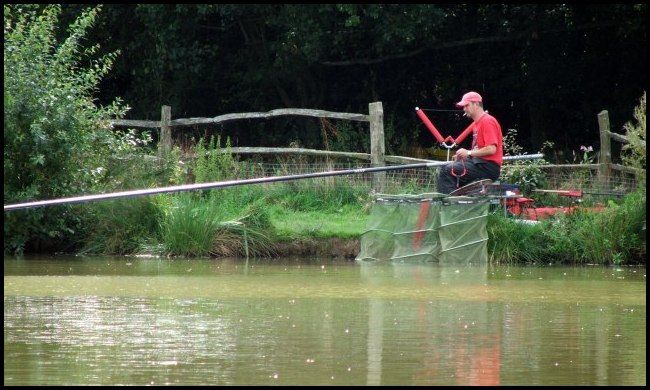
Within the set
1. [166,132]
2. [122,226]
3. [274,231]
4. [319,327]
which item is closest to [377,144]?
[166,132]

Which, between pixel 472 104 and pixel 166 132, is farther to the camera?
pixel 166 132

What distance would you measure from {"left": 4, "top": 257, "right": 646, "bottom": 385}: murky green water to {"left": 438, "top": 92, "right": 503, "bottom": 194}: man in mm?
1914

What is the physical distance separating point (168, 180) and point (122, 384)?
449 inches

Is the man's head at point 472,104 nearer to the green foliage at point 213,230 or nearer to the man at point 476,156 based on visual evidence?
the man at point 476,156

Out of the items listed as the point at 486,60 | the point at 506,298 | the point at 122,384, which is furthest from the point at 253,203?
the point at 486,60

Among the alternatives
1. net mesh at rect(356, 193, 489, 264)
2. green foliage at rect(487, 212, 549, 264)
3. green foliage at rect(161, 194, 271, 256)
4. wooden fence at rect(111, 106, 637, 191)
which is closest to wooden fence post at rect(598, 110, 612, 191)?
wooden fence at rect(111, 106, 637, 191)

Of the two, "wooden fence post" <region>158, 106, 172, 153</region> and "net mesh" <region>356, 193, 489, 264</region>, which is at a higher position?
"wooden fence post" <region>158, 106, 172, 153</region>

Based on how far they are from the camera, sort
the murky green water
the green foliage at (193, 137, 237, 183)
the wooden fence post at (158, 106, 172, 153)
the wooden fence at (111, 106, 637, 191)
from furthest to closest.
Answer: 1. the wooden fence post at (158, 106, 172, 153)
2. the wooden fence at (111, 106, 637, 191)
3. the green foliage at (193, 137, 237, 183)
4. the murky green water

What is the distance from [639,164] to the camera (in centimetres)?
1697

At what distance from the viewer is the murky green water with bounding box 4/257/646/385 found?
7.35m

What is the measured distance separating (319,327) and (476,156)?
22.2 ft

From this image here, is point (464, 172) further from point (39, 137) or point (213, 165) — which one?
point (39, 137)

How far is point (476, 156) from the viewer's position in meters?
15.6

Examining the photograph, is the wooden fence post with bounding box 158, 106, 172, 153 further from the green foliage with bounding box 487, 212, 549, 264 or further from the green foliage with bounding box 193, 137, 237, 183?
the green foliage with bounding box 487, 212, 549, 264
